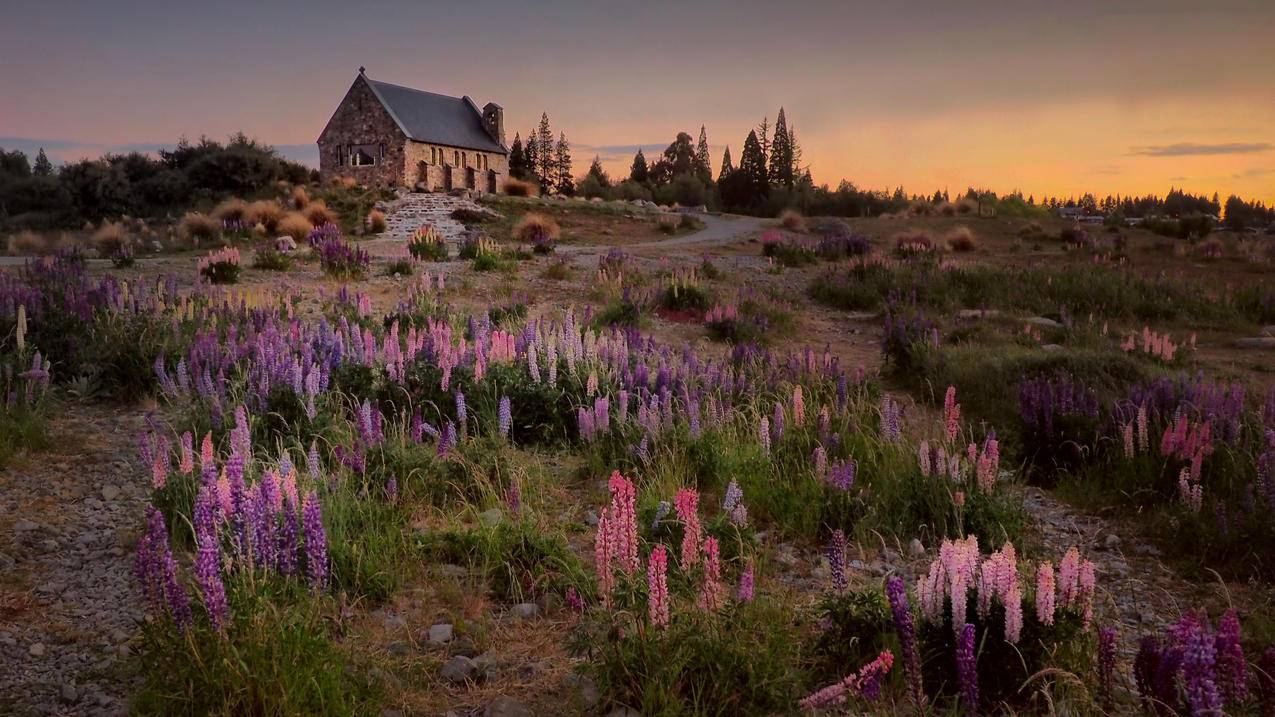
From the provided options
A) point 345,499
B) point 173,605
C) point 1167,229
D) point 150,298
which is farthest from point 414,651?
point 1167,229

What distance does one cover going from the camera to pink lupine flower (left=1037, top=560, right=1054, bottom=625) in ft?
9.30

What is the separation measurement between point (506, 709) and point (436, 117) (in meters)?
51.4

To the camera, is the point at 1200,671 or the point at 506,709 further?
the point at 506,709

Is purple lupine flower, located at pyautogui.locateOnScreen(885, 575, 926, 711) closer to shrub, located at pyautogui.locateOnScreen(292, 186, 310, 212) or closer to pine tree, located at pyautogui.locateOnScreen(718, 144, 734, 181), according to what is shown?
shrub, located at pyautogui.locateOnScreen(292, 186, 310, 212)

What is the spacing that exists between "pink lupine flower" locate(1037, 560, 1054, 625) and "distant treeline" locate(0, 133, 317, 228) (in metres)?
40.1

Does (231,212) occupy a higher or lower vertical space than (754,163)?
lower

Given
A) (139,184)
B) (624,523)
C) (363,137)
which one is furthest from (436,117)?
(624,523)

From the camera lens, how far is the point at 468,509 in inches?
188

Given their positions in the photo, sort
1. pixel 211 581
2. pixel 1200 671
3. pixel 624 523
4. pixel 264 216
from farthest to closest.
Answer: pixel 264 216, pixel 624 523, pixel 211 581, pixel 1200 671

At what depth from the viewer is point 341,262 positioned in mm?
14242

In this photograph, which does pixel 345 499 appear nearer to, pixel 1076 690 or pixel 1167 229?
pixel 1076 690

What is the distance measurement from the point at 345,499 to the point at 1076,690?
138 inches

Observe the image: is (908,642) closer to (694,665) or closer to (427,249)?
(694,665)

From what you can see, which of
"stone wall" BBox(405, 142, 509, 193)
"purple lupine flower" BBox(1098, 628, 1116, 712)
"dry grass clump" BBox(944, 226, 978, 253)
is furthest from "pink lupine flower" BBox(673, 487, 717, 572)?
"stone wall" BBox(405, 142, 509, 193)
